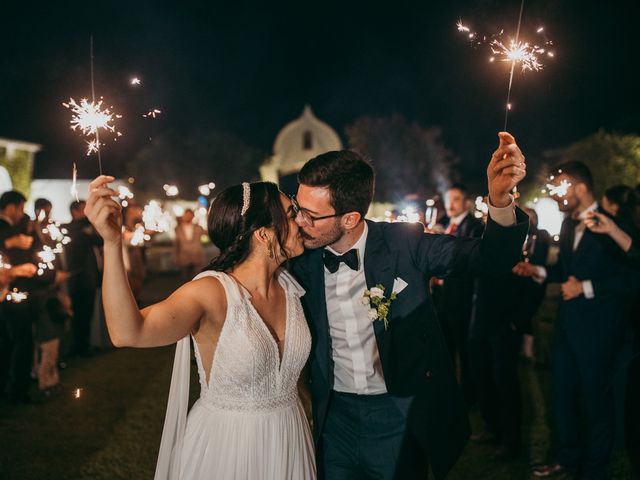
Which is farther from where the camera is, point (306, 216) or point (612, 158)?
point (612, 158)

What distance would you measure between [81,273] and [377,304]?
6.56 meters

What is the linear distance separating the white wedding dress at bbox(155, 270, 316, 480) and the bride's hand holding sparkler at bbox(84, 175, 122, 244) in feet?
1.96

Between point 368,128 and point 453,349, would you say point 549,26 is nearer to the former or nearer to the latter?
point 453,349

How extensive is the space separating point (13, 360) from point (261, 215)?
16.3 ft

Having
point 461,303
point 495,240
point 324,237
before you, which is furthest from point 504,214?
point 461,303

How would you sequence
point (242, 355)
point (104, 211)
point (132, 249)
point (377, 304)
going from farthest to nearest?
1. point (132, 249)
2. point (377, 304)
3. point (242, 355)
4. point (104, 211)

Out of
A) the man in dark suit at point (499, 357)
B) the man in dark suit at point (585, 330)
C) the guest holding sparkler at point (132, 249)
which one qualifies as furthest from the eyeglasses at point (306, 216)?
the guest holding sparkler at point (132, 249)

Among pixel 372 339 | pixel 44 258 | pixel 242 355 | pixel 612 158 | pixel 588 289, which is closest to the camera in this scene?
pixel 242 355

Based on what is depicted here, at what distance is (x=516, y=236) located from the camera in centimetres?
239

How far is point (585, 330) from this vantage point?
158 inches

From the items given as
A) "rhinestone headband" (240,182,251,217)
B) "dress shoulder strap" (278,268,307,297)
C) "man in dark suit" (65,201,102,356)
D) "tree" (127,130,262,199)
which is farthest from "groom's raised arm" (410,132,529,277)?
"tree" (127,130,262,199)

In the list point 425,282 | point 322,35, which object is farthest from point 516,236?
point 322,35

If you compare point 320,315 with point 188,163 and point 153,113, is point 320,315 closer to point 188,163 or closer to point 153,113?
point 153,113

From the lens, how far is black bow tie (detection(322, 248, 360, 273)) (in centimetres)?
282
